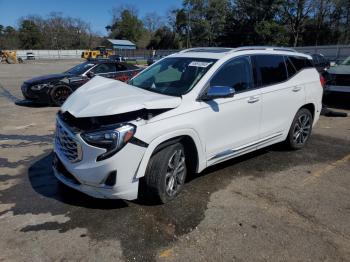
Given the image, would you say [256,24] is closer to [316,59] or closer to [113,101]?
[316,59]

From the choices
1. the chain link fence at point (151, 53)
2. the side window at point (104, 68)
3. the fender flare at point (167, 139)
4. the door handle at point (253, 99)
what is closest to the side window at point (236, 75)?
the door handle at point (253, 99)

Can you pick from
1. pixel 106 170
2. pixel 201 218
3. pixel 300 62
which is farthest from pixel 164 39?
pixel 106 170

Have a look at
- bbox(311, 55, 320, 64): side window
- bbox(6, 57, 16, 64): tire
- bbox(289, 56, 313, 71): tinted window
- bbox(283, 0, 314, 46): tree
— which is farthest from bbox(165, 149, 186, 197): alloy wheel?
bbox(283, 0, 314, 46): tree

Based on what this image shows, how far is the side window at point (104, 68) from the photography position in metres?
11.6

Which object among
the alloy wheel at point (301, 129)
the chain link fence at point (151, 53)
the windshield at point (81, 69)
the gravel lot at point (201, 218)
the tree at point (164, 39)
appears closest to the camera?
the gravel lot at point (201, 218)

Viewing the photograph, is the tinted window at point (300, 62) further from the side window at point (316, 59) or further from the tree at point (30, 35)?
the tree at point (30, 35)

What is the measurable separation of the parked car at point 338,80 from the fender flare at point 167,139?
7.78 meters

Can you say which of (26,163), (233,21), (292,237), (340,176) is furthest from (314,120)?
(233,21)

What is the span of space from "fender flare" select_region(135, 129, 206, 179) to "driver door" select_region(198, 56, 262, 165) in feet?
0.40

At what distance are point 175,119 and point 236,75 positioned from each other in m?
1.43

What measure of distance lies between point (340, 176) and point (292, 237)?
83.4 inches

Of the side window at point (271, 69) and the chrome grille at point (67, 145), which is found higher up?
the side window at point (271, 69)

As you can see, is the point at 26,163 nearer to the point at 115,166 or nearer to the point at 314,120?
the point at 115,166

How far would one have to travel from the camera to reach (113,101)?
3.96 metres
